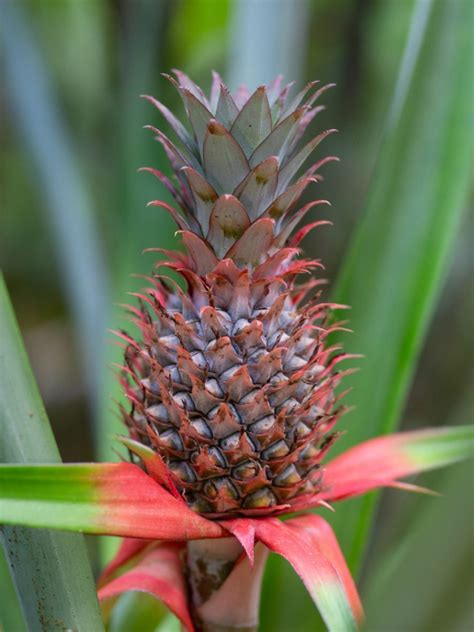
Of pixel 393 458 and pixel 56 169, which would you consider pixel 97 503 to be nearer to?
pixel 393 458

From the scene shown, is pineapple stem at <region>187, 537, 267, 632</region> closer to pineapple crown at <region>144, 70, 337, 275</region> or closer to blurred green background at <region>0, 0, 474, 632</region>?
blurred green background at <region>0, 0, 474, 632</region>

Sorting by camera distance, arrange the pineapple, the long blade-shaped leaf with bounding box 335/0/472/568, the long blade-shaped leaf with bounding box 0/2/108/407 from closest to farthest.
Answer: the pineapple < the long blade-shaped leaf with bounding box 335/0/472/568 < the long blade-shaped leaf with bounding box 0/2/108/407

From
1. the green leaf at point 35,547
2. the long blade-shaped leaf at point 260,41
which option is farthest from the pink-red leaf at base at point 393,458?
the long blade-shaped leaf at point 260,41

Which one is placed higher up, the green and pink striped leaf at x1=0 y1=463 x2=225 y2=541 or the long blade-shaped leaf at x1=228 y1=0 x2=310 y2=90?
the long blade-shaped leaf at x1=228 y1=0 x2=310 y2=90

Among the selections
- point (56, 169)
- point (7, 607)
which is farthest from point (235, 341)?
point (56, 169)

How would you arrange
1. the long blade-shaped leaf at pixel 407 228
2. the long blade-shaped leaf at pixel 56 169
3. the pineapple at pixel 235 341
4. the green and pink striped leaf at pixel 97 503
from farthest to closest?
the long blade-shaped leaf at pixel 56 169, the long blade-shaped leaf at pixel 407 228, the pineapple at pixel 235 341, the green and pink striped leaf at pixel 97 503

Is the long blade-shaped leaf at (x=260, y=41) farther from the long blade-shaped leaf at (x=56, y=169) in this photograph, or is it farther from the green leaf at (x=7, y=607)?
the green leaf at (x=7, y=607)

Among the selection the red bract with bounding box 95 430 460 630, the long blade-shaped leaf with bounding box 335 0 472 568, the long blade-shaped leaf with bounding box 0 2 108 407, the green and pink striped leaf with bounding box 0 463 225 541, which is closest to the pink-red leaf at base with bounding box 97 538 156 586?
the red bract with bounding box 95 430 460 630
